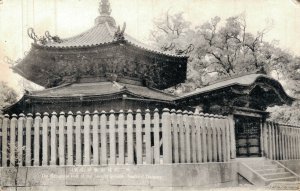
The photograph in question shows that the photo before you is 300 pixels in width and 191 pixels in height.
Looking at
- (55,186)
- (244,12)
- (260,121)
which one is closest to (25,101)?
(55,186)

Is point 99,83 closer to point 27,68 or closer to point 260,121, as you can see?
point 27,68

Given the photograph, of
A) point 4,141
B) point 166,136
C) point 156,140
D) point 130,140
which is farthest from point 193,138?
point 4,141

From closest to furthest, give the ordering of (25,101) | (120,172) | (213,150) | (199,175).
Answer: (120,172) < (199,175) < (213,150) < (25,101)

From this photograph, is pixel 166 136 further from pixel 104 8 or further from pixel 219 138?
pixel 104 8

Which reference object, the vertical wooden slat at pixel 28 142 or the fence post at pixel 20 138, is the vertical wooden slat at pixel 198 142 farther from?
the fence post at pixel 20 138

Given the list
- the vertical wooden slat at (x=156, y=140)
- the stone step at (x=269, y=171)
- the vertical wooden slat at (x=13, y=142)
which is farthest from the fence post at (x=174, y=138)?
the vertical wooden slat at (x=13, y=142)

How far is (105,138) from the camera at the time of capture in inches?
379

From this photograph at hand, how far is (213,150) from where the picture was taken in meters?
11.1

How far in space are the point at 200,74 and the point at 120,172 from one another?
19.0 metres

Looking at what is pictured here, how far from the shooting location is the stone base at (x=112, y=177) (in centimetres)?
902

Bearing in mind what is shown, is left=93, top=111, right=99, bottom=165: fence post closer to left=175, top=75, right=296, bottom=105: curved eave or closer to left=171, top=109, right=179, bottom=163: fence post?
left=171, top=109, right=179, bottom=163: fence post

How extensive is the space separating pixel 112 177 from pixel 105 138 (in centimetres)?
99

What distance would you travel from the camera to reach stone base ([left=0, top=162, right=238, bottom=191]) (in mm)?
9016

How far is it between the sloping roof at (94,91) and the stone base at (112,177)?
2960mm
